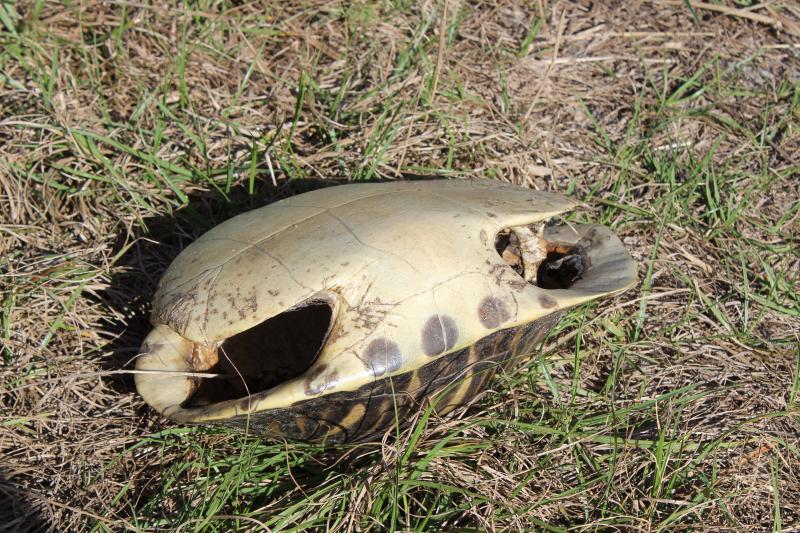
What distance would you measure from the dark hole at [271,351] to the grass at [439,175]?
0.54 feet

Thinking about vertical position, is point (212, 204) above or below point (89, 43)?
below

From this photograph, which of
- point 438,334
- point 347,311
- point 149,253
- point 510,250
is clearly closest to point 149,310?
point 149,253

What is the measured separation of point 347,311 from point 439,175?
108 cm

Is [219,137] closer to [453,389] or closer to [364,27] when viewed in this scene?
[364,27]

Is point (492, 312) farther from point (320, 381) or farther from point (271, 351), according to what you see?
point (271, 351)

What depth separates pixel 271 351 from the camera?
217cm

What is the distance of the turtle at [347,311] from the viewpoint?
193 cm

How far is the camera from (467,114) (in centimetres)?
306

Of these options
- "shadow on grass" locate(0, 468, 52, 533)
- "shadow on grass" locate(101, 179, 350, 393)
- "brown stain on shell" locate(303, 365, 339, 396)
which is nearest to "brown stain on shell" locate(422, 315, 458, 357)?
"brown stain on shell" locate(303, 365, 339, 396)

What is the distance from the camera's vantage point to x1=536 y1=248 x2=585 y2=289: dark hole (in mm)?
2434

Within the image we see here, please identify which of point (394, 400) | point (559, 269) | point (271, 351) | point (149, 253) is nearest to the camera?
point (394, 400)

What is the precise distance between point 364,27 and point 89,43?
110 cm

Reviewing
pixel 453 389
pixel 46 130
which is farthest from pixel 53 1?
pixel 453 389

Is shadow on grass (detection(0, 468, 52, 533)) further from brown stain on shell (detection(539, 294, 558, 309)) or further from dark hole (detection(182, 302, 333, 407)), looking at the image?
brown stain on shell (detection(539, 294, 558, 309))
